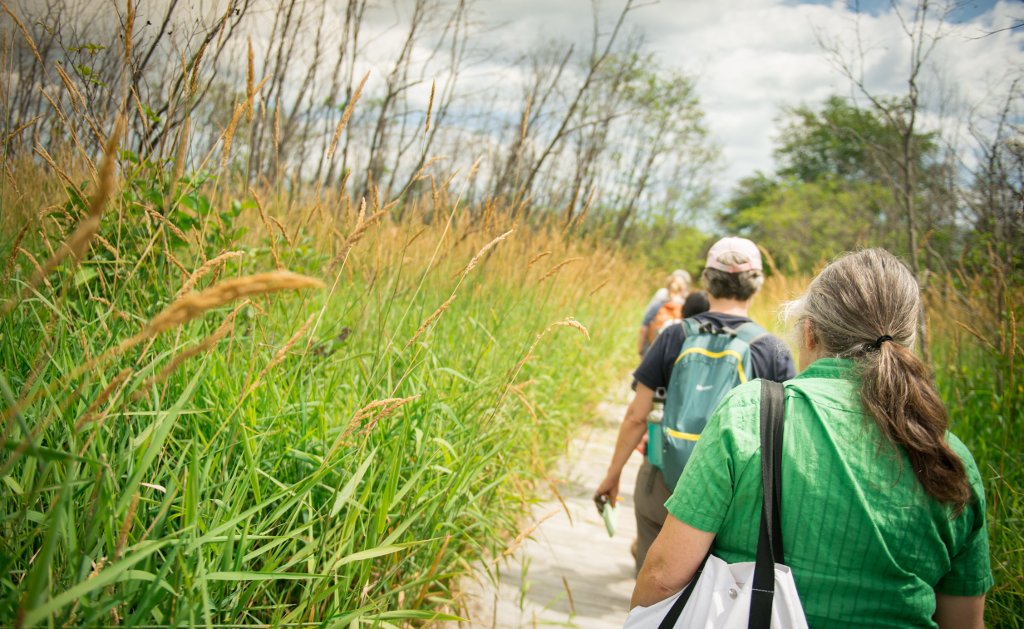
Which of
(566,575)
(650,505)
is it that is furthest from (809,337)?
(566,575)

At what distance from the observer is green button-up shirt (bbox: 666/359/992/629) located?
1002 millimetres

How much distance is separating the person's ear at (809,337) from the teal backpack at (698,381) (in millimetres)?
510

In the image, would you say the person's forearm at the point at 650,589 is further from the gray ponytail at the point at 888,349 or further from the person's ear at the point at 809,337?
the person's ear at the point at 809,337

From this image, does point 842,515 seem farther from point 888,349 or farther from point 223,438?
point 223,438

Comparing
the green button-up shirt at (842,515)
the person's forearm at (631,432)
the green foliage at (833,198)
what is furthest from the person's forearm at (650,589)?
the green foliage at (833,198)

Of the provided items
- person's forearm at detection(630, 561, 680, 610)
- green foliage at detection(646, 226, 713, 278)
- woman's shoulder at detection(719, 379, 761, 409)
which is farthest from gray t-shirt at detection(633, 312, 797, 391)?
green foliage at detection(646, 226, 713, 278)

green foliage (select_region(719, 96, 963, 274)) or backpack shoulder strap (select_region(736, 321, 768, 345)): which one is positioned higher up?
green foliage (select_region(719, 96, 963, 274))

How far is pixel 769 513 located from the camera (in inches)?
39.8

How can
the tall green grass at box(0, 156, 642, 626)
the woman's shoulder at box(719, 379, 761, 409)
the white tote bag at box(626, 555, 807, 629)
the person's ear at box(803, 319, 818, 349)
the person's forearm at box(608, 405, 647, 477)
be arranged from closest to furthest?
the tall green grass at box(0, 156, 642, 626)
the white tote bag at box(626, 555, 807, 629)
the woman's shoulder at box(719, 379, 761, 409)
the person's ear at box(803, 319, 818, 349)
the person's forearm at box(608, 405, 647, 477)

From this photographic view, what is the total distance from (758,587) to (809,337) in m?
0.59

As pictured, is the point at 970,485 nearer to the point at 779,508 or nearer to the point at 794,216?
the point at 779,508

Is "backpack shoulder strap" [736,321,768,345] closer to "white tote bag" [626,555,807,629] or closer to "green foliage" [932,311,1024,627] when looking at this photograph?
"green foliage" [932,311,1024,627]

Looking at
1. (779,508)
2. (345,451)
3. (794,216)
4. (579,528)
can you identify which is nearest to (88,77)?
(345,451)

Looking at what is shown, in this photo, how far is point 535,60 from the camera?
352 inches
